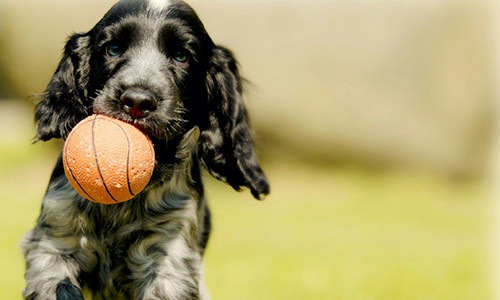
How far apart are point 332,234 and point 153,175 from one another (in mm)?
5059

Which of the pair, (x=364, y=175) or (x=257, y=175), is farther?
(x=364, y=175)

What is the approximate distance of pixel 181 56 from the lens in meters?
3.88

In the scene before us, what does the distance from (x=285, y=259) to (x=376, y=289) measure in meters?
1.43

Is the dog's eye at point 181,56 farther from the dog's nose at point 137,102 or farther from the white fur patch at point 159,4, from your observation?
the dog's nose at point 137,102

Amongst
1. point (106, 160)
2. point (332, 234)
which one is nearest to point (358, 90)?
point (332, 234)

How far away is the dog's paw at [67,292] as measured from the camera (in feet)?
11.5

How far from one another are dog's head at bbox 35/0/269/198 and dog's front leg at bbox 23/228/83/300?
0.56m

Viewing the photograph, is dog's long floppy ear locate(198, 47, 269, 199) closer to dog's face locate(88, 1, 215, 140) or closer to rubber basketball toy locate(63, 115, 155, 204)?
dog's face locate(88, 1, 215, 140)

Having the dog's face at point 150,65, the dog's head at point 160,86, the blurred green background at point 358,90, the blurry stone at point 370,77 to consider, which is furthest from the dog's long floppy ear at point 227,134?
the blurry stone at point 370,77

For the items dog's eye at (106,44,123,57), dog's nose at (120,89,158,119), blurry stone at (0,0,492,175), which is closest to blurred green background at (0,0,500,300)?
blurry stone at (0,0,492,175)

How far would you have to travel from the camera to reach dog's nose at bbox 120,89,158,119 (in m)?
3.43

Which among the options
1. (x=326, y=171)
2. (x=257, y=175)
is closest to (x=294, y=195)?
(x=326, y=171)

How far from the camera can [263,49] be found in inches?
483

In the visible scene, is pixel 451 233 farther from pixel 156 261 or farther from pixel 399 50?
pixel 156 261
